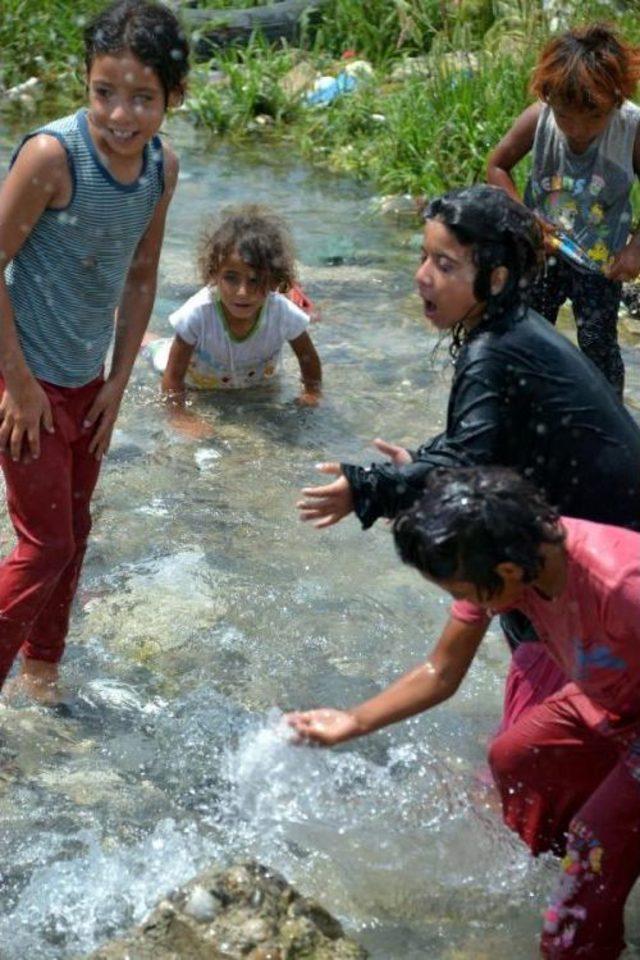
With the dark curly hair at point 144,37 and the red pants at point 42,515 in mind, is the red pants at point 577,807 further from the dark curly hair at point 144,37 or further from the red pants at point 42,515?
the dark curly hair at point 144,37

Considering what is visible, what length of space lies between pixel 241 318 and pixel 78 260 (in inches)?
104

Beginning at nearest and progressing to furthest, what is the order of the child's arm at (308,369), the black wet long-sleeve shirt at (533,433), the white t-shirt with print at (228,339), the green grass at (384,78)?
the black wet long-sleeve shirt at (533,433) < the white t-shirt with print at (228,339) < the child's arm at (308,369) < the green grass at (384,78)

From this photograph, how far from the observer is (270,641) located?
172 inches

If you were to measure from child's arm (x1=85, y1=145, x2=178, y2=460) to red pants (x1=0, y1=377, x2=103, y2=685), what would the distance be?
0.03 m

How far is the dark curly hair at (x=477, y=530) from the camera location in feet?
8.75

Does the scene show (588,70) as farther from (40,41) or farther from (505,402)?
(40,41)

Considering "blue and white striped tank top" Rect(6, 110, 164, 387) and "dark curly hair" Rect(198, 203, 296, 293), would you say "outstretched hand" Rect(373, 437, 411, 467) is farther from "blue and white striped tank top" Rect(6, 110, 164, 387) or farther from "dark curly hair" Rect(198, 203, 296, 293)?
"dark curly hair" Rect(198, 203, 296, 293)

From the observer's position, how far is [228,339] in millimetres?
6137

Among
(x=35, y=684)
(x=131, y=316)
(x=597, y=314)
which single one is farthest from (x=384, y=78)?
(x=35, y=684)

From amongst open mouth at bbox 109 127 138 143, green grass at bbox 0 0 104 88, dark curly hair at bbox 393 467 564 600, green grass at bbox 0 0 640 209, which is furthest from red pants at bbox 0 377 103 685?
green grass at bbox 0 0 104 88

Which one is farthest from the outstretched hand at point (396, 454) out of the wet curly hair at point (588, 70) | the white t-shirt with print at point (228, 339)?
the white t-shirt with print at point (228, 339)

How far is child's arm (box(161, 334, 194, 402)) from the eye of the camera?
609cm

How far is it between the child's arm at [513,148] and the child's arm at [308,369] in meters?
0.99

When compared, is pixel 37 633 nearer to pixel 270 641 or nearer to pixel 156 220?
pixel 270 641
